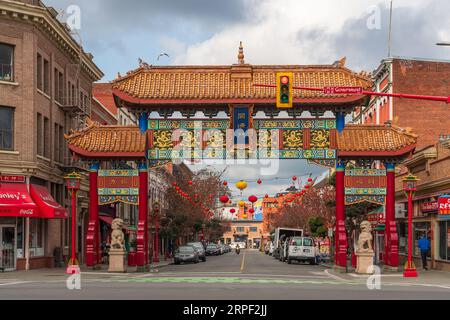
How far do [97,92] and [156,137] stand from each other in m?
35.9

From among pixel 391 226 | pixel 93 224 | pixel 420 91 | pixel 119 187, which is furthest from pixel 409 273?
pixel 420 91

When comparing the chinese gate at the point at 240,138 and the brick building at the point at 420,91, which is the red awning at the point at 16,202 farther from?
the brick building at the point at 420,91

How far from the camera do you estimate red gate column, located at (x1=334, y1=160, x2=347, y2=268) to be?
36281 mm

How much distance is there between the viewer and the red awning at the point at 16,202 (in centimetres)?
3534

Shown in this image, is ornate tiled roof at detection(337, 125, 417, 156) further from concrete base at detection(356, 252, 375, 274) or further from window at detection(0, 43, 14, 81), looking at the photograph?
window at detection(0, 43, 14, 81)

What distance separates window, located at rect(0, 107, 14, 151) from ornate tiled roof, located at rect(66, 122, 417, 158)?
2.91m

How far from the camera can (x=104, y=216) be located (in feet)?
178

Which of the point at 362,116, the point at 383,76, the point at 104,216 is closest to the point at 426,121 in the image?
the point at 383,76

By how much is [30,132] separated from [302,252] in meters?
24.7

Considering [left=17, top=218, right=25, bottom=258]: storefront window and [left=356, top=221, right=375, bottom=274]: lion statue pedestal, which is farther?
[left=17, top=218, right=25, bottom=258]: storefront window

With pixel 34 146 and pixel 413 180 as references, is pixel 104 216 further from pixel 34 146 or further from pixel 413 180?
pixel 413 180

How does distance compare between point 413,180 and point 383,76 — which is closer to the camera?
point 413,180

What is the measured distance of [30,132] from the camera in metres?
38.2

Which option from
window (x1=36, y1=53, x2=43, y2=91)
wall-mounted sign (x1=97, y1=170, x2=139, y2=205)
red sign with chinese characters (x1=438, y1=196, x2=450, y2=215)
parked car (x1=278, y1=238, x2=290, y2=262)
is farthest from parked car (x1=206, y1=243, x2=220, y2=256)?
red sign with chinese characters (x1=438, y1=196, x2=450, y2=215)
